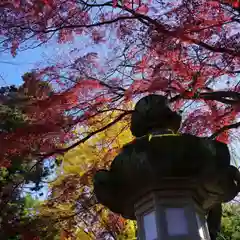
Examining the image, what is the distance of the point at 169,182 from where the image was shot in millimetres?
1792

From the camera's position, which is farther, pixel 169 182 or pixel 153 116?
pixel 153 116

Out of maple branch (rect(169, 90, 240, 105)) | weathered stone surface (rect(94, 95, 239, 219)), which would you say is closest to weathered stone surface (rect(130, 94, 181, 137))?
weathered stone surface (rect(94, 95, 239, 219))

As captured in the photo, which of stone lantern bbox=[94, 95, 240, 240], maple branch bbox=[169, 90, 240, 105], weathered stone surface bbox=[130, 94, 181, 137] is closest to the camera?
stone lantern bbox=[94, 95, 240, 240]

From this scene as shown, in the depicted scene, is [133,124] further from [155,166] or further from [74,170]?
[74,170]

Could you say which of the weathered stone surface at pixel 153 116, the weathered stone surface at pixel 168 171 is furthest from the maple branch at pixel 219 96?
the weathered stone surface at pixel 168 171

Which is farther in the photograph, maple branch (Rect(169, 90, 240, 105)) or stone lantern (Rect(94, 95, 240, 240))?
maple branch (Rect(169, 90, 240, 105))

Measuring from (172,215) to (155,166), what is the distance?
0.26 metres

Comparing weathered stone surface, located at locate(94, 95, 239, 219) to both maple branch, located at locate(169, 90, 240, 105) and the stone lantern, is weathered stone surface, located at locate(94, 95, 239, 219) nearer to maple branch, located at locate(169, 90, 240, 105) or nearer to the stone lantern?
the stone lantern

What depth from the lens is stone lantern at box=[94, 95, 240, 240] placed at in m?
1.74

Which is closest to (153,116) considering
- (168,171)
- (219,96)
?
(168,171)

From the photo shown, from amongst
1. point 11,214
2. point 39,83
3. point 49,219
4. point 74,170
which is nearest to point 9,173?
point 11,214

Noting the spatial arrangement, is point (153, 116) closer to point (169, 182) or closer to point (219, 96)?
point (169, 182)

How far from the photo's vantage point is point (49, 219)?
15.7ft

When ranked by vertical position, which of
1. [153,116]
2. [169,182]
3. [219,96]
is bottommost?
[169,182]
